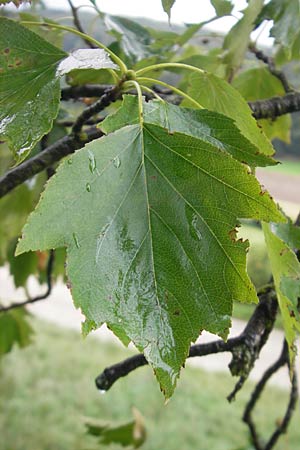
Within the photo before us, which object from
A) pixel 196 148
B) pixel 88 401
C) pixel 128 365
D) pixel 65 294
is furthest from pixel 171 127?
pixel 65 294

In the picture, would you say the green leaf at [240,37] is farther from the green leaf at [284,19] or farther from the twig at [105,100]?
the twig at [105,100]

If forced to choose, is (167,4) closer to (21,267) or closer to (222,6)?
(222,6)

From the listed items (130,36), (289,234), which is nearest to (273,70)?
(130,36)

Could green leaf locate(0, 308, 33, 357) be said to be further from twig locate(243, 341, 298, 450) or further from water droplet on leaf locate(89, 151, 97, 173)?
water droplet on leaf locate(89, 151, 97, 173)

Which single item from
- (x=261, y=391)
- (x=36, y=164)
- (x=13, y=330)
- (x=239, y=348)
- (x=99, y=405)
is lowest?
(x=99, y=405)

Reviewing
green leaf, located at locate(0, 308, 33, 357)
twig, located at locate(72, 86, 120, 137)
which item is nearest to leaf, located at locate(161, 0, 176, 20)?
twig, located at locate(72, 86, 120, 137)
